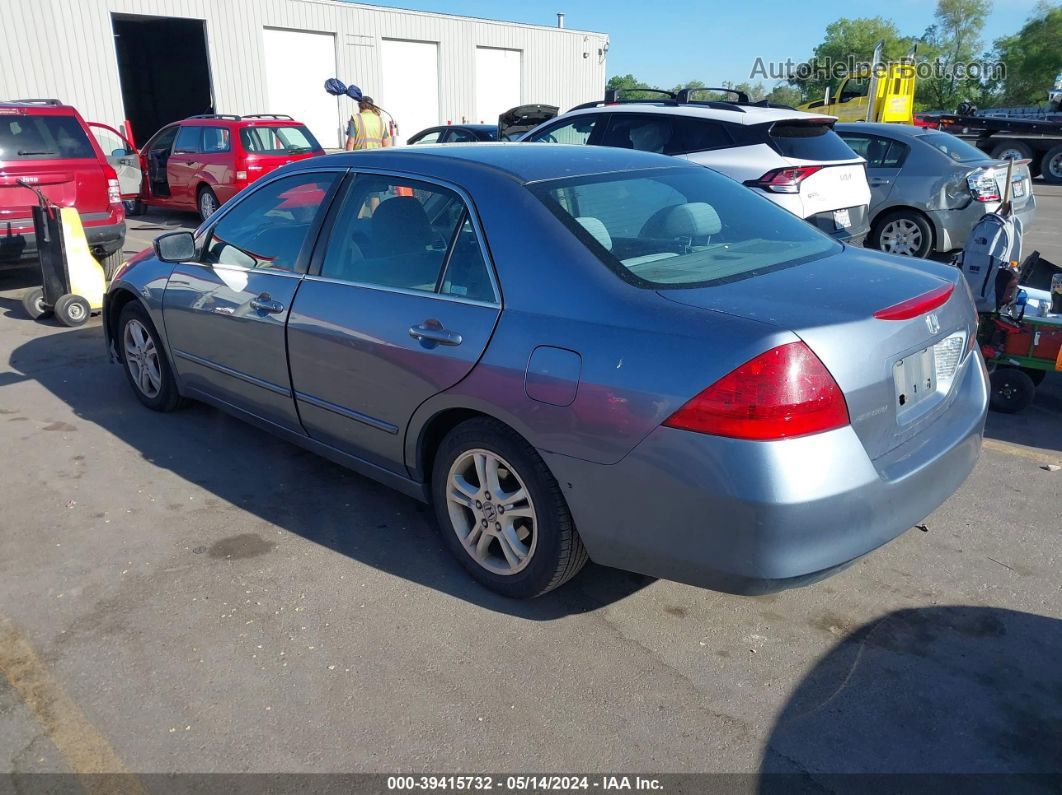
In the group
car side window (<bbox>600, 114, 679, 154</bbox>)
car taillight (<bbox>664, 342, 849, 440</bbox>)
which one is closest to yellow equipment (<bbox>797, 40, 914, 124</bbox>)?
car side window (<bbox>600, 114, 679, 154</bbox>)

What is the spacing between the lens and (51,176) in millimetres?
8266

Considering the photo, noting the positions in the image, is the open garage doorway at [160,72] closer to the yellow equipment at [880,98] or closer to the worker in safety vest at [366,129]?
the worker in safety vest at [366,129]

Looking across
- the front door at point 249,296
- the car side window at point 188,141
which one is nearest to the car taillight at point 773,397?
the front door at point 249,296

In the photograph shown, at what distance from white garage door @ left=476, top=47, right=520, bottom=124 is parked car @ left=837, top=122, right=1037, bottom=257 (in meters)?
19.6

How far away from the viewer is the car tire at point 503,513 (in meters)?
2.92

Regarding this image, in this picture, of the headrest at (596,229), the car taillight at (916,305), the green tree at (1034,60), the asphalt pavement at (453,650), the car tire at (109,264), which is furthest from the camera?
the green tree at (1034,60)

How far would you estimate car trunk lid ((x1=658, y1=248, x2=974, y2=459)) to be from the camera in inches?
99.2

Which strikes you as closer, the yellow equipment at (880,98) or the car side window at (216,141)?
the car side window at (216,141)

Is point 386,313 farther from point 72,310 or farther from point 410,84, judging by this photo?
point 410,84

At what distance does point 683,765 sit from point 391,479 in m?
1.73

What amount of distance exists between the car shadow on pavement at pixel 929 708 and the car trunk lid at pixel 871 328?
2.51 ft

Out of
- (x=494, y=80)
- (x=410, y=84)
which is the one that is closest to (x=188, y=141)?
(x=410, y=84)

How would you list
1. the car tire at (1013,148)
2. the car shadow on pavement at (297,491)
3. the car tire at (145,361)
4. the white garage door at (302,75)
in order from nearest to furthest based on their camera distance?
the car shadow on pavement at (297,491) → the car tire at (145,361) → the car tire at (1013,148) → the white garage door at (302,75)

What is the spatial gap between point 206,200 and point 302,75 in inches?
474
